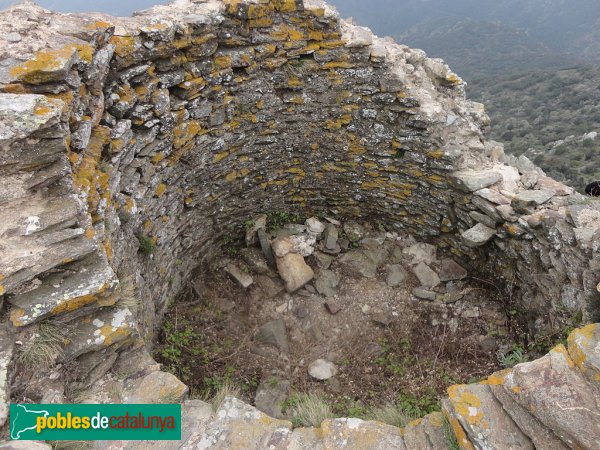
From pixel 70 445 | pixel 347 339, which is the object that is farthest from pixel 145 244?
pixel 347 339

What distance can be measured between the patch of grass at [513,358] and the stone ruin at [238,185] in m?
0.56

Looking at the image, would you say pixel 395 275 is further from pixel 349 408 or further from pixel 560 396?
pixel 560 396

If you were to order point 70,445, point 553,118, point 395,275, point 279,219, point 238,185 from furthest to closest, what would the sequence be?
1. point 553,118
2. point 279,219
3. point 395,275
4. point 238,185
5. point 70,445

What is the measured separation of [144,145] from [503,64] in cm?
11666

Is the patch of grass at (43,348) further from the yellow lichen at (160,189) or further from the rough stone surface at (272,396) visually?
the rough stone surface at (272,396)

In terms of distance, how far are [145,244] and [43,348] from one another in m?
2.43

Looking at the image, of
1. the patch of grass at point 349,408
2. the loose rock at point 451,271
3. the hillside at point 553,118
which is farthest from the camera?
the hillside at point 553,118

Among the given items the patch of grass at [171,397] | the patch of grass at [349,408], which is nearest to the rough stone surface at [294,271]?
the patch of grass at [349,408]

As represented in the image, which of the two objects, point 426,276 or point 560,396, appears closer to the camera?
point 560,396

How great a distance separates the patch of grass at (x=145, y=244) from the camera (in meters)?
5.21

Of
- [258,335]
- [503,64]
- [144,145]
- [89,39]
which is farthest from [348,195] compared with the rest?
[503,64]

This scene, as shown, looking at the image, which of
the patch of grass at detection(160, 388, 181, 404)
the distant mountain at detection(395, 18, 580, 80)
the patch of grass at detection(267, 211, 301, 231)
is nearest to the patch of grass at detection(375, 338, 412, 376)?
the patch of grass at detection(267, 211, 301, 231)

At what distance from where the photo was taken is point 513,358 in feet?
17.4

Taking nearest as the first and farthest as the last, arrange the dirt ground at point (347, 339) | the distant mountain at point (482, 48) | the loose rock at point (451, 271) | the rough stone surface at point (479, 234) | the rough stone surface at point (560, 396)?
the rough stone surface at point (560, 396), the dirt ground at point (347, 339), the rough stone surface at point (479, 234), the loose rock at point (451, 271), the distant mountain at point (482, 48)
